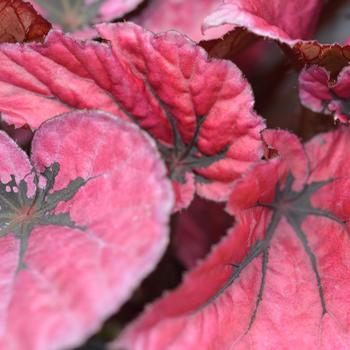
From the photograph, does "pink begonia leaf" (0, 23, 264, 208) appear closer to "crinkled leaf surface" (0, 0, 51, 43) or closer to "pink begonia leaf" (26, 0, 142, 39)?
"crinkled leaf surface" (0, 0, 51, 43)

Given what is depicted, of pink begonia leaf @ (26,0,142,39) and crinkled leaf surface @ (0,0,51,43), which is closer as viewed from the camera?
crinkled leaf surface @ (0,0,51,43)

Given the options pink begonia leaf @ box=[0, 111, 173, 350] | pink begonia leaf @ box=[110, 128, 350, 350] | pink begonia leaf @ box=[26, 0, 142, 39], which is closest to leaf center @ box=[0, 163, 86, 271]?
pink begonia leaf @ box=[0, 111, 173, 350]

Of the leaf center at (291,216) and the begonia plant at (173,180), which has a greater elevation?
the begonia plant at (173,180)

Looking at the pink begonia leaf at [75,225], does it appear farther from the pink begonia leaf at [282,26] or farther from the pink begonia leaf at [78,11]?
the pink begonia leaf at [78,11]

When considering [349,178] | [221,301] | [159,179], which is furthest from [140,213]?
[349,178]

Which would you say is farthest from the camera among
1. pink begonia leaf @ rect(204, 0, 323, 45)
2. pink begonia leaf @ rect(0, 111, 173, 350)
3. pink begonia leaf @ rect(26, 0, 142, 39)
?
pink begonia leaf @ rect(26, 0, 142, 39)

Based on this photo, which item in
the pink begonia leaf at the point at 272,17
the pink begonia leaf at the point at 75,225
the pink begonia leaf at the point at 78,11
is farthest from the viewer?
the pink begonia leaf at the point at 78,11

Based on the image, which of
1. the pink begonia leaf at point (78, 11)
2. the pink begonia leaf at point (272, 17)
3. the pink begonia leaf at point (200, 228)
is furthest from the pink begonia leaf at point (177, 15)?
the pink begonia leaf at point (200, 228)
